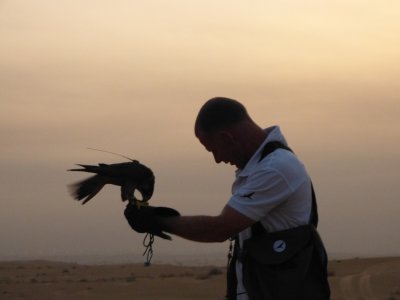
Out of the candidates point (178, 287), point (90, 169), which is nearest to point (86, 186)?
point (90, 169)

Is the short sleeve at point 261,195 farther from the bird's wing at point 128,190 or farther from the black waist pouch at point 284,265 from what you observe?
the bird's wing at point 128,190

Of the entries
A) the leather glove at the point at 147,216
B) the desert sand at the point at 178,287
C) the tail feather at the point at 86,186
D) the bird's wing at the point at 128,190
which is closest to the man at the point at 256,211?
the leather glove at the point at 147,216

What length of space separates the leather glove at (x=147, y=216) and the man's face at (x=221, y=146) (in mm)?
420

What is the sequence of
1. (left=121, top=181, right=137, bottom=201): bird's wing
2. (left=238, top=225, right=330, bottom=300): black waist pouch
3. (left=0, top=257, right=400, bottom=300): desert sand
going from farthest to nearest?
1. (left=0, top=257, right=400, bottom=300): desert sand
2. (left=121, top=181, right=137, bottom=201): bird's wing
3. (left=238, top=225, right=330, bottom=300): black waist pouch

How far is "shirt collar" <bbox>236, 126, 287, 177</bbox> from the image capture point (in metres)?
5.70

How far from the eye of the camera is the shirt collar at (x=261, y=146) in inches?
224

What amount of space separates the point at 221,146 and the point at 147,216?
58 cm

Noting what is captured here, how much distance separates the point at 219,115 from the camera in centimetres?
561

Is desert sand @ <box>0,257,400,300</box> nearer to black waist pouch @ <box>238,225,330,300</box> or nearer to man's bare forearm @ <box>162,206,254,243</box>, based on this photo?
black waist pouch @ <box>238,225,330,300</box>

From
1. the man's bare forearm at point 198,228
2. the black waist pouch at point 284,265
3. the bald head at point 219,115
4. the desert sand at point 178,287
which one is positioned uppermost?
the bald head at point 219,115

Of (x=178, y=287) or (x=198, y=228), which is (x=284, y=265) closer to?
(x=198, y=228)

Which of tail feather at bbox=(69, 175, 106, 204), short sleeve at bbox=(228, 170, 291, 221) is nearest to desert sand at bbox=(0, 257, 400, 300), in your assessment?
tail feather at bbox=(69, 175, 106, 204)

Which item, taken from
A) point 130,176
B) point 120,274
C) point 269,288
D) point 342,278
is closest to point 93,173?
point 130,176

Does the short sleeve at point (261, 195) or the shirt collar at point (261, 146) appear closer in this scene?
the short sleeve at point (261, 195)
